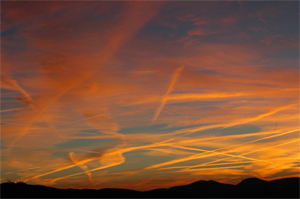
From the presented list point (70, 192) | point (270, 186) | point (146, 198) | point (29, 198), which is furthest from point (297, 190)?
point (29, 198)

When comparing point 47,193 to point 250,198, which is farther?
point 250,198

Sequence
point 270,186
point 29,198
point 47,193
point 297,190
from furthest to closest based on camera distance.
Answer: point 270,186, point 297,190, point 47,193, point 29,198

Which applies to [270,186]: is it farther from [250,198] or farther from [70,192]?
[70,192]

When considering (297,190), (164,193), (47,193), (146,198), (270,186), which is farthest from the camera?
(270,186)

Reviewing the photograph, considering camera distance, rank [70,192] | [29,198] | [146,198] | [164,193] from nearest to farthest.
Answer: [29,198], [70,192], [146,198], [164,193]

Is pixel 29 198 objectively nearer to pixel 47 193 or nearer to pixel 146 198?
pixel 47 193

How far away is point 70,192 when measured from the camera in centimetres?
10656

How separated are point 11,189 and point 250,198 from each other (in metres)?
124

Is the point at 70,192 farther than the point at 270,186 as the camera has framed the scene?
No

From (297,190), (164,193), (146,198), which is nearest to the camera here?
(146,198)

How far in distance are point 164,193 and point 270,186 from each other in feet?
340

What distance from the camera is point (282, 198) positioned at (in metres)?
134

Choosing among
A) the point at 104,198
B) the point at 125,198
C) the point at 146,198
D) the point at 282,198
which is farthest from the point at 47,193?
the point at 282,198

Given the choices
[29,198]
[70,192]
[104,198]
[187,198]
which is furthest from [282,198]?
[29,198]
